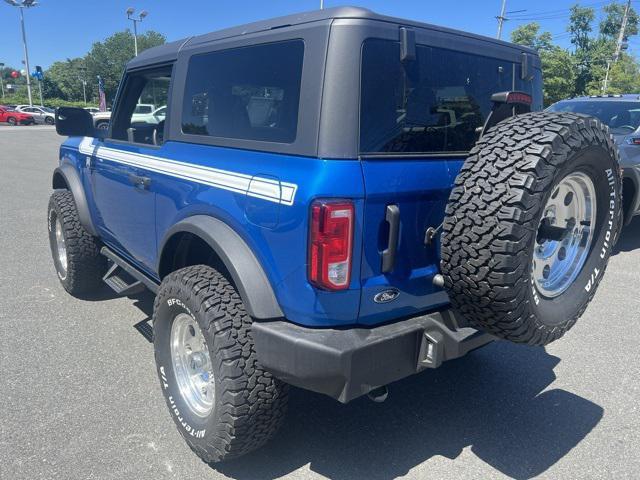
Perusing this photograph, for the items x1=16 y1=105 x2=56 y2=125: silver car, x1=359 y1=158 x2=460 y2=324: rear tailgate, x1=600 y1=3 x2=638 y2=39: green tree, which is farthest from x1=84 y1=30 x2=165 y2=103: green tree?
x1=359 y1=158 x2=460 y2=324: rear tailgate

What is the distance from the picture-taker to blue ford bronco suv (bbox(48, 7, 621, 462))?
199cm

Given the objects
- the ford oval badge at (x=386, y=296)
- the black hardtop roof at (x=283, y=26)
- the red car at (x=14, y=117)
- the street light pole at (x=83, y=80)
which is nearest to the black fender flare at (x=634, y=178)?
the black hardtop roof at (x=283, y=26)

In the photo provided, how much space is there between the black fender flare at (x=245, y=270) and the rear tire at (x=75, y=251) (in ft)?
7.78

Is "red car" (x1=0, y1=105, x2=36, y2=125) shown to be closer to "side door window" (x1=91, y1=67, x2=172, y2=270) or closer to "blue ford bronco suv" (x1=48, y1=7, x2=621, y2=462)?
"side door window" (x1=91, y1=67, x2=172, y2=270)

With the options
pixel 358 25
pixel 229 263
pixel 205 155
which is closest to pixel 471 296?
pixel 229 263

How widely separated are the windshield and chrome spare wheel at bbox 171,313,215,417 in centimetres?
567

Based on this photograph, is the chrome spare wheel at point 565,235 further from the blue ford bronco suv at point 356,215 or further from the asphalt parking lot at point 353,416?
the asphalt parking lot at point 353,416

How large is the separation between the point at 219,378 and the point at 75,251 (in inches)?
103

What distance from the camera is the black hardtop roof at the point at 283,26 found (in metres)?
2.06

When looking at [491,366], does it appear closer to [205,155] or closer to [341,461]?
[341,461]

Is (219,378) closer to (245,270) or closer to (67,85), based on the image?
(245,270)

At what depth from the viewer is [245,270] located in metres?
2.18

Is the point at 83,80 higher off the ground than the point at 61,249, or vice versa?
the point at 83,80

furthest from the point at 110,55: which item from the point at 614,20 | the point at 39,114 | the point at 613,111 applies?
the point at 613,111
